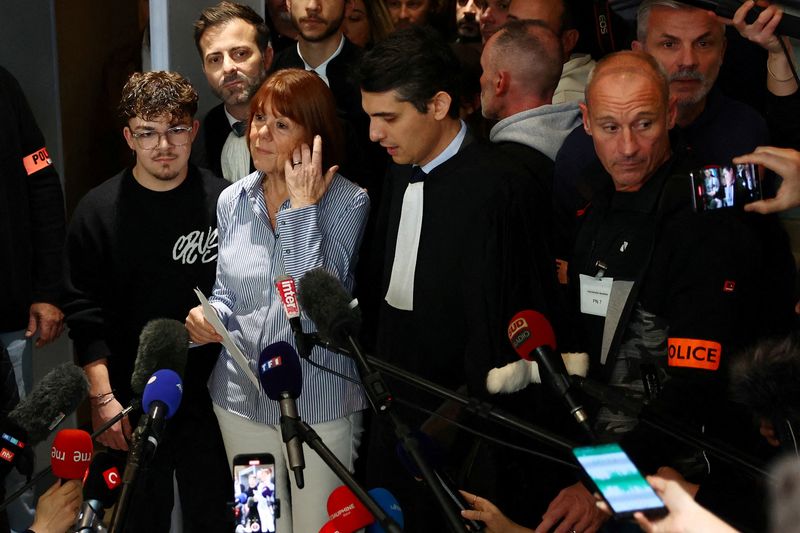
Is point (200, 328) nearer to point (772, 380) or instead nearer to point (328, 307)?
point (328, 307)

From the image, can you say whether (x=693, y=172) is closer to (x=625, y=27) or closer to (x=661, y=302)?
(x=661, y=302)

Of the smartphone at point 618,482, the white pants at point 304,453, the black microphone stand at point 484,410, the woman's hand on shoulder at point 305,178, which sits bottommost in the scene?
the white pants at point 304,453

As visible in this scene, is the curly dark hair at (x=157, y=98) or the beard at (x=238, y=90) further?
the beard at (x=238, y=90)

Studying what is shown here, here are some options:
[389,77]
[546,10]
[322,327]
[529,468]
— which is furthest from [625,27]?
[322,327]

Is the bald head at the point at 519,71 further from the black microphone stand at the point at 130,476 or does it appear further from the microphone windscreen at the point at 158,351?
the black microphone stand at the point at 130,476

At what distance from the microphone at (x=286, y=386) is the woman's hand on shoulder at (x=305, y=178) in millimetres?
924

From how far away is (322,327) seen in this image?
7.32ft

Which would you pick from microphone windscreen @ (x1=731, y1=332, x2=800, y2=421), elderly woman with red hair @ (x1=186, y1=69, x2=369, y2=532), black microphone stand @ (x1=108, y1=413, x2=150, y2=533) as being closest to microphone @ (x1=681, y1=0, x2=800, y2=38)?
microphone windscreen @ (x1=731, y1=332, x2=800, y2=421)

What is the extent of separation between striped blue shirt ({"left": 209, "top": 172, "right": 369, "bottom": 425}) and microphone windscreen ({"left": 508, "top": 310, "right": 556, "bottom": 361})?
1.13 meters

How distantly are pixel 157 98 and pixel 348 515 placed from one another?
1762mm

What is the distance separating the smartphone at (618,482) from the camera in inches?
59.9

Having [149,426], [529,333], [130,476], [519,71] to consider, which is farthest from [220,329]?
[519,71]

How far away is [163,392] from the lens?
2.33m

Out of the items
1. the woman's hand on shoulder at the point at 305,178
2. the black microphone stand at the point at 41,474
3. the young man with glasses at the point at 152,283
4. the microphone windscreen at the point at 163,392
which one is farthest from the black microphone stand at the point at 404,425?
the young man with glasses at the point at 152,283
